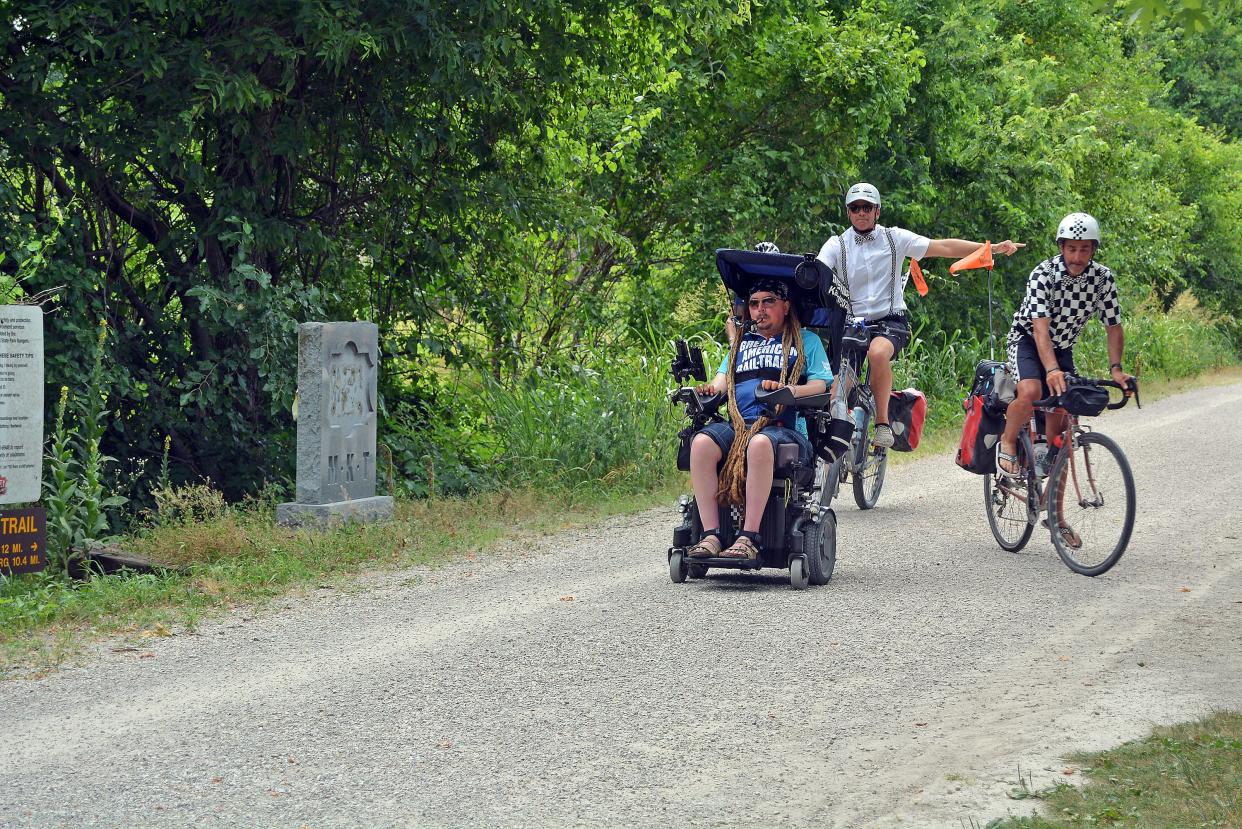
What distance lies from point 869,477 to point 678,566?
352 centimetres

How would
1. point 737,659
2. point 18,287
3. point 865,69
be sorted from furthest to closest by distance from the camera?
1. point 865,69
2. point 18,287
3. point 737,659

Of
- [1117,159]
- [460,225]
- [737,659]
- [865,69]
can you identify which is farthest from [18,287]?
[1117,159]

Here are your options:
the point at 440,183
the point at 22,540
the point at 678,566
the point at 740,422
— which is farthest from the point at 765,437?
the point at 440,183

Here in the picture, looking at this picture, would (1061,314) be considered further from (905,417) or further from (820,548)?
(905,417)

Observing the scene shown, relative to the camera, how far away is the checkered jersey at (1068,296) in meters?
9.01

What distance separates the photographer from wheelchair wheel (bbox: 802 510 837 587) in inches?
326

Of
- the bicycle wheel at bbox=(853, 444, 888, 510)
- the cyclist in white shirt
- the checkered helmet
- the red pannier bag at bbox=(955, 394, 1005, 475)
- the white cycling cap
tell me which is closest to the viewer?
the checkered helmet

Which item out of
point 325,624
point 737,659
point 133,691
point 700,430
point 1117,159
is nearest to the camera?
point 133,691

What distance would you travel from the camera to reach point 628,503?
12164 millimetres

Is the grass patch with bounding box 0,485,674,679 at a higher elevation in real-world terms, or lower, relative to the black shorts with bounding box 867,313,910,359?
lower

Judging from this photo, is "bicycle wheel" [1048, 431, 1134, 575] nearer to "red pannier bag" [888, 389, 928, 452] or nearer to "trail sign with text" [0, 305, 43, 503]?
"red pannier bag" [888, 389, 928, 452]

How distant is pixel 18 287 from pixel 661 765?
7.06 m

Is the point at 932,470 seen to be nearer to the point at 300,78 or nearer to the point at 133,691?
the point at 300,78

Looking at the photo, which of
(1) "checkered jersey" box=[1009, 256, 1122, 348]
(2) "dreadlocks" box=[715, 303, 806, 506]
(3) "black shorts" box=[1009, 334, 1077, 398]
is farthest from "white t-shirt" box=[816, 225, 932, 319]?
(2) "dreadlocks" box=[715, 303, 806, 506]
